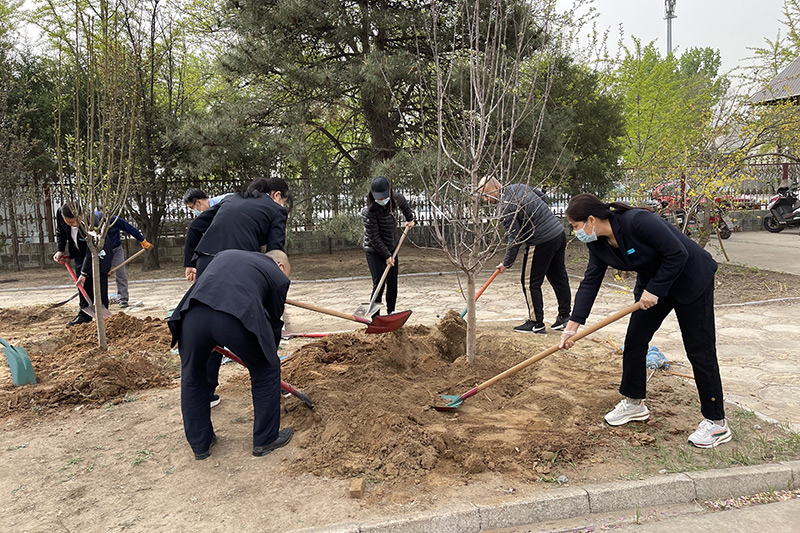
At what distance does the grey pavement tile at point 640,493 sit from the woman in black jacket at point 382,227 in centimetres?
363

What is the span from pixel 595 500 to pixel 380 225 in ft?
13.3

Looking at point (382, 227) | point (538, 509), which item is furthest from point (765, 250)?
point (538, 509)

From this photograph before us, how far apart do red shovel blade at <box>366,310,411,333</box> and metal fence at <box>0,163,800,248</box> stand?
4.98 m

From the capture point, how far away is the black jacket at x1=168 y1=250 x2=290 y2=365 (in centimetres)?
300

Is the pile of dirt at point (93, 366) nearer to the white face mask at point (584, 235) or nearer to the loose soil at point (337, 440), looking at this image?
the loose soil at point (337, 440)

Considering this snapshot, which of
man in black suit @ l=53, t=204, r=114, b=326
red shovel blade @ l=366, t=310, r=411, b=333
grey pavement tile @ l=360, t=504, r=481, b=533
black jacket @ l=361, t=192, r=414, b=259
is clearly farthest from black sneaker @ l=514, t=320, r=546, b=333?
man in black suit @ l=53, t=204, r=114, b=326

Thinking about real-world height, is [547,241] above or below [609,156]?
below

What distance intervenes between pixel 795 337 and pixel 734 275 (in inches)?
158

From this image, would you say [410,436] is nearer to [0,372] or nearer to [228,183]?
[0,372]

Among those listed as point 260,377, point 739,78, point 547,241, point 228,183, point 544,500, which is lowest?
point 544,500

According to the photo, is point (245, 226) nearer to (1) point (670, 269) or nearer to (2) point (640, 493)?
(1) point (670, 269)

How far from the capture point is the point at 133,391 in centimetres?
445

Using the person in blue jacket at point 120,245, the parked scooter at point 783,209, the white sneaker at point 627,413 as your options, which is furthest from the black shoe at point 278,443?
the parked scooter at point 783,209

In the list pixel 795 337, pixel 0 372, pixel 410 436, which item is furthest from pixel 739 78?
pixel 0 372
